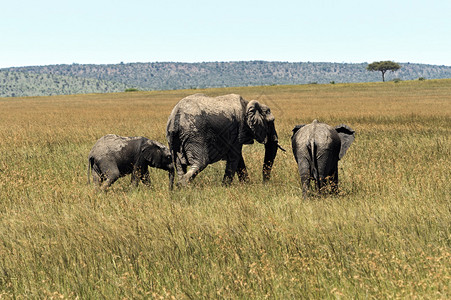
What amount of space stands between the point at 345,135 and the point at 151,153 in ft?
10.3

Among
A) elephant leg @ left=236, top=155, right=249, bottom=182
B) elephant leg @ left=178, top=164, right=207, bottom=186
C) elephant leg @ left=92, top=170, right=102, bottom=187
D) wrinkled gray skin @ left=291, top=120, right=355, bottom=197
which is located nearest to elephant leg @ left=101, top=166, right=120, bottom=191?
elephant leg @ left=92, top=170, right=102, bottom=187

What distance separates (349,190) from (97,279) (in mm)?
4568

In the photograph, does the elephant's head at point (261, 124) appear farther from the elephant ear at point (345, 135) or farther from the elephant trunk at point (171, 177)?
the elephant trunk at point (171, 177)

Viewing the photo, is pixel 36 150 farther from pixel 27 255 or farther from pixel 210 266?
pixel 210 266

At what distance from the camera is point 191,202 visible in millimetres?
6387

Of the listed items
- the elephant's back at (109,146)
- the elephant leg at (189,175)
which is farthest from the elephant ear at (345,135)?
the elephant's back at (109,146)

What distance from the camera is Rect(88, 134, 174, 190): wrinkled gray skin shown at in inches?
278

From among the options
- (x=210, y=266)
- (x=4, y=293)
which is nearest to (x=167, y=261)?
(x=210, y=266)

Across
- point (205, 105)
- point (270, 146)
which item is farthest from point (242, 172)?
point (205, 105)

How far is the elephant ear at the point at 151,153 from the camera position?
7.34m

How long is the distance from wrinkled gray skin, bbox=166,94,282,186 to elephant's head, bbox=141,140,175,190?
23 centimetres

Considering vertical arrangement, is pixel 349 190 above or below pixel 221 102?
below

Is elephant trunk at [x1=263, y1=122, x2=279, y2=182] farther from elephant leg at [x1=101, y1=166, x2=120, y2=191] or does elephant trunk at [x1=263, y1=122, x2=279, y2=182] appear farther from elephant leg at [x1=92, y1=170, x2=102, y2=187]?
elephant leg at [x1=92, y1=170, x2=102, y2=187]

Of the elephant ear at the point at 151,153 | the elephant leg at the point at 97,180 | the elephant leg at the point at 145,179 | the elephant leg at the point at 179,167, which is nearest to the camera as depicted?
the elephant leg at the point at 97,180
